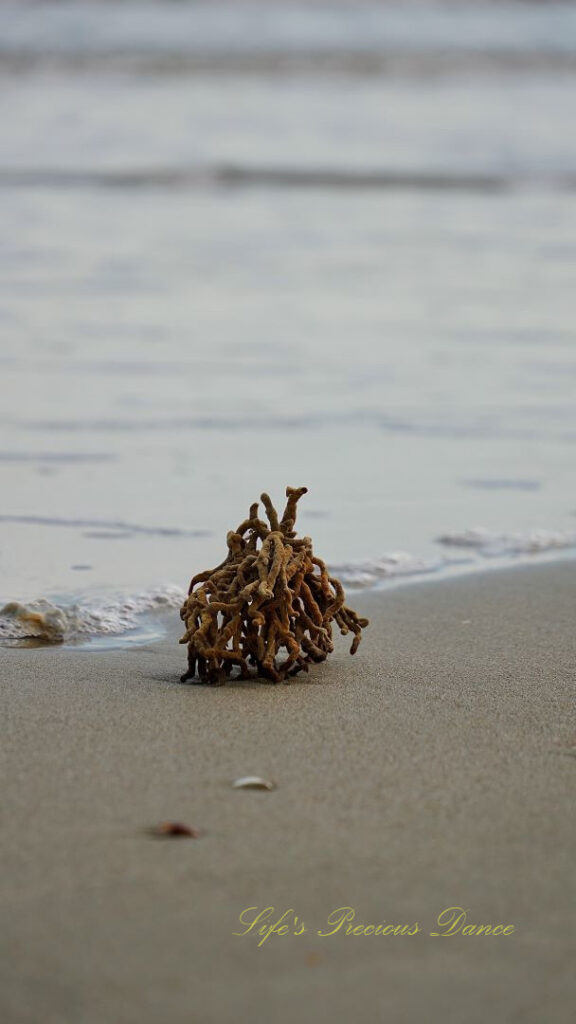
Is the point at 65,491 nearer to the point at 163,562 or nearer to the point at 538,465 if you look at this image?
the point at 163,562

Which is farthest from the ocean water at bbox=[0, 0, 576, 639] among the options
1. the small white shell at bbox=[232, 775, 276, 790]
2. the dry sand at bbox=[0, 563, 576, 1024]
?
the small white shell at bbox=[232, 775, 276, 790]

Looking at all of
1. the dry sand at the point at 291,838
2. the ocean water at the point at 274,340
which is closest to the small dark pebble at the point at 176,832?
the dry sand at the point at 291,838

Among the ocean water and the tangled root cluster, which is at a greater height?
the ocean water

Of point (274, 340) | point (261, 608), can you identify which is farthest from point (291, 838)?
point (274, 340)

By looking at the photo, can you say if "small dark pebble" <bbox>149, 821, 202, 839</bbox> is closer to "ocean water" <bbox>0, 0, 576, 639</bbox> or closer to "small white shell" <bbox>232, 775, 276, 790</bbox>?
"small white shell" <bbox>232, 775, 276, 790</bbox>

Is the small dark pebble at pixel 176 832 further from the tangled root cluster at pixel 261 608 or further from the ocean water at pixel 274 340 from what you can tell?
the ocean water at pixel 274 340

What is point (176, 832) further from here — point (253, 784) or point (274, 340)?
point (274, 340)
